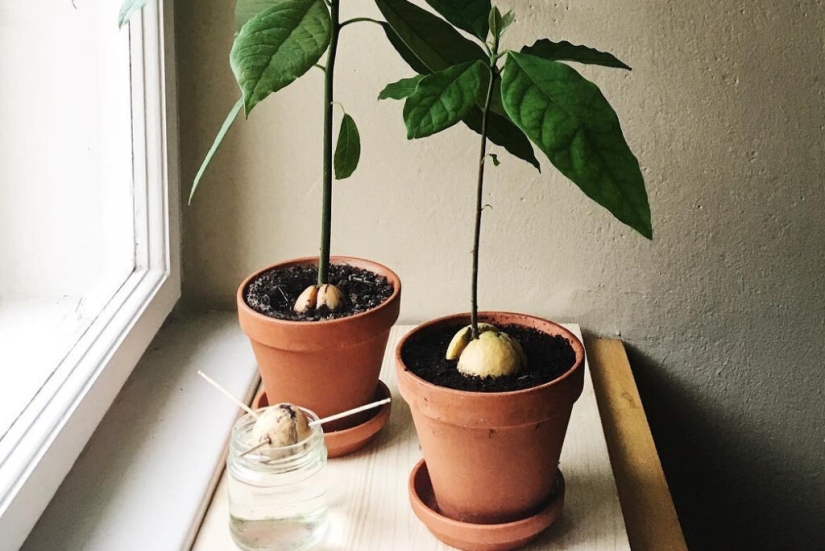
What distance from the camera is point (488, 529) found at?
0.80 metres

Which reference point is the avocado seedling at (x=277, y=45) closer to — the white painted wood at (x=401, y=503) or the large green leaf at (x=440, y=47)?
the large green leaf at (x=440, y=47)

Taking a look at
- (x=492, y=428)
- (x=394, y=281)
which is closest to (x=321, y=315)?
(x=394, y=281)

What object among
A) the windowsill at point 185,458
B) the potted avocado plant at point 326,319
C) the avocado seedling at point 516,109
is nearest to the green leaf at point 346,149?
the potted avocado plant at point 326,319

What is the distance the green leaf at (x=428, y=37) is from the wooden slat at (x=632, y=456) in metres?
0.50

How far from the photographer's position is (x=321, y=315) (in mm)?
919

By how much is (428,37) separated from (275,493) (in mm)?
466

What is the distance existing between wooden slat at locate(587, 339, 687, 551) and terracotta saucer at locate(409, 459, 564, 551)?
0.40 feet

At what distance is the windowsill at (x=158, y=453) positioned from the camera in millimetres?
828

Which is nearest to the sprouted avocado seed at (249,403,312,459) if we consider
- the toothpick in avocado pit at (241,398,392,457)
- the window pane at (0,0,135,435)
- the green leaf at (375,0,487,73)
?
the toothpick in avocado pit at (241,398,392,457)

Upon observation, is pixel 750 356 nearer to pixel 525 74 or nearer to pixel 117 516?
pixel 525 74

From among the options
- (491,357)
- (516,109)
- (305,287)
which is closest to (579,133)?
(516,109)

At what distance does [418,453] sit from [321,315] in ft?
0.66

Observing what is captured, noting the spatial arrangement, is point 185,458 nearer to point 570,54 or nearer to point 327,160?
point 327,160

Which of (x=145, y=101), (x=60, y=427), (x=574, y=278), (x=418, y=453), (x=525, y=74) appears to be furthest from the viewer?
(x=574, y=278)
